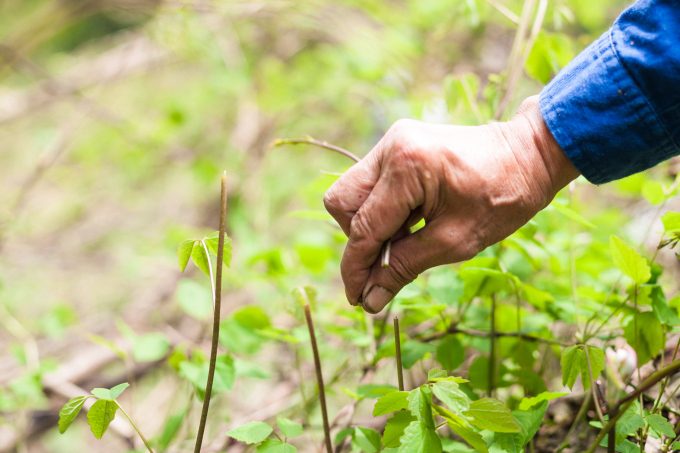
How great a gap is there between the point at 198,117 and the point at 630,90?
3484 mm

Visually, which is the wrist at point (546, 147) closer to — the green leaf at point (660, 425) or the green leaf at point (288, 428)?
the green leaf at point (660, 425)

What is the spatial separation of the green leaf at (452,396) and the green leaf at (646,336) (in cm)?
38

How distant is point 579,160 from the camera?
31.8 inches

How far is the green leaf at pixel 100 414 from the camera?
815mm

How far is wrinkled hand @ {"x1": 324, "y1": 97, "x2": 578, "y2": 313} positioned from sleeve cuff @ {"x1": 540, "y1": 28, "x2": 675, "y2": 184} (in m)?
0.03

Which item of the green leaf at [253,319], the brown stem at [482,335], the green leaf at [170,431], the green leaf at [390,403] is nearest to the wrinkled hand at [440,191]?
the green leaf at [390,403]

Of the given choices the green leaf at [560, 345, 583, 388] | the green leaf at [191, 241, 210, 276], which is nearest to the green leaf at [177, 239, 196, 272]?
the green leaf at [191, 241, 210, 276]

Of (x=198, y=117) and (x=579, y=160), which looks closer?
(x=579, y=160)

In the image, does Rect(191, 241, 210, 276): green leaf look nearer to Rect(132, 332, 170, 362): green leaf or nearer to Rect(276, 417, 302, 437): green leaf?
Rect(276, 417, 302, 437): green leaf

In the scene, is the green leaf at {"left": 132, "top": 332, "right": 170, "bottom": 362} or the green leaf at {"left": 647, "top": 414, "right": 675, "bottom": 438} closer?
the green leaf at {"left": 647, "top": 414, "right": 675, "bottom": 438}

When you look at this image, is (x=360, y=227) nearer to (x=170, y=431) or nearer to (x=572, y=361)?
(x=572, y=361)

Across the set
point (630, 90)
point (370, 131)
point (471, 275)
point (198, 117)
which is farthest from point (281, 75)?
point (630, 90)

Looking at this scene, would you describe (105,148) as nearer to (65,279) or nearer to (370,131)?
(65,279)

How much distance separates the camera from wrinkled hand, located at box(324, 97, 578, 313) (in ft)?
2.51
